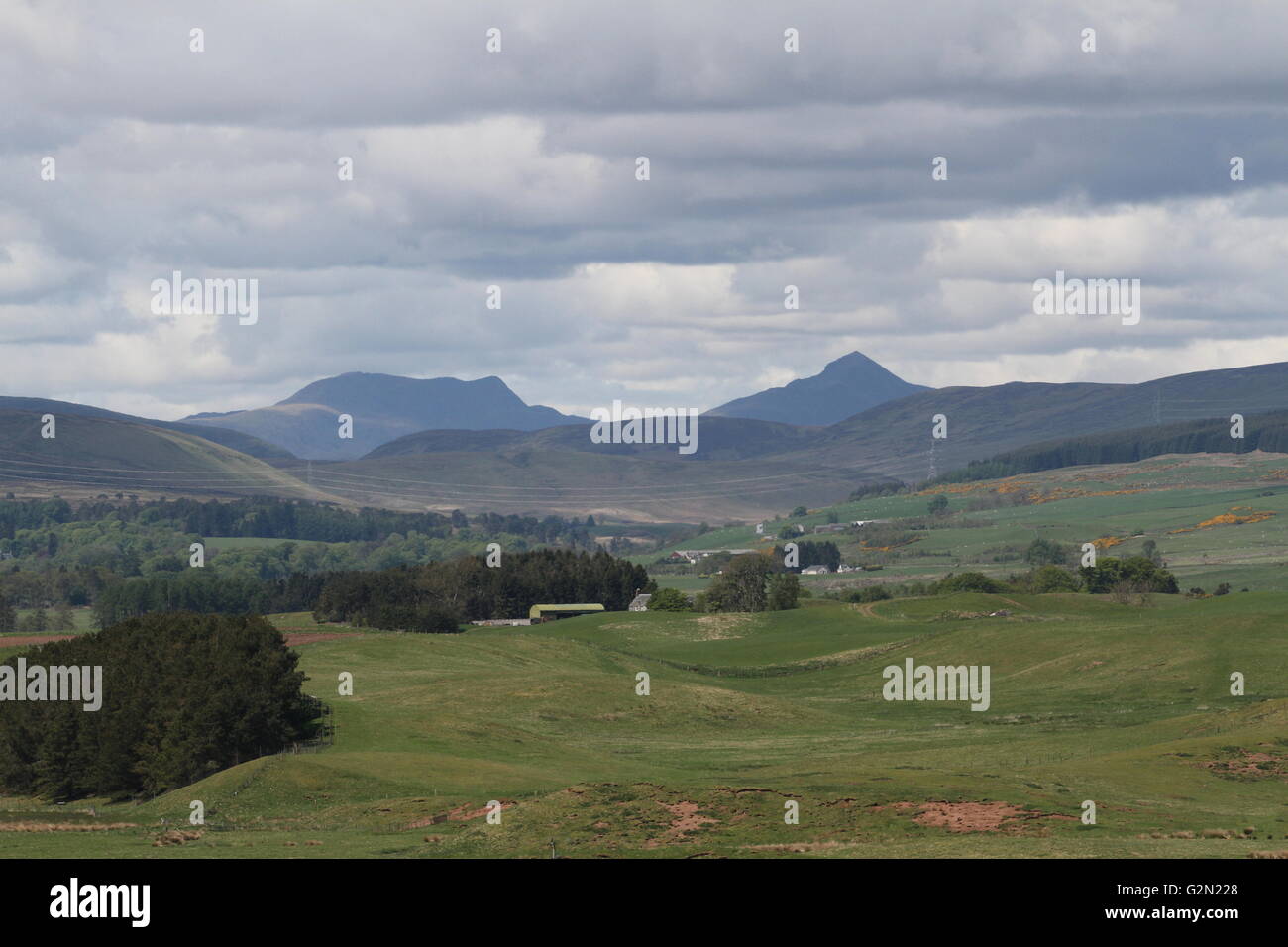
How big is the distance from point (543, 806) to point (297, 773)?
696 inches

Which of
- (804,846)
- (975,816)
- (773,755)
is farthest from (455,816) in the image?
(773,755)

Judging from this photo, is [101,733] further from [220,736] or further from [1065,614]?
[1065,614]

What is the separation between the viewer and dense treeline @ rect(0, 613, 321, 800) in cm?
8456

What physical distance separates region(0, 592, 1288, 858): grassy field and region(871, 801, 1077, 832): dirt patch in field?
160 millimetres

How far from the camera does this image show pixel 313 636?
545 ft

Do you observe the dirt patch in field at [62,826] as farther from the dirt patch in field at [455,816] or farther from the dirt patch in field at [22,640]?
the dirt patch in field at [22,640]

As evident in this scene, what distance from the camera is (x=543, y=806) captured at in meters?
55.6

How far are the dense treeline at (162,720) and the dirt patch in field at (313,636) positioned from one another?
59654mm

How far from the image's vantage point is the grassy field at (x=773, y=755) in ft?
173

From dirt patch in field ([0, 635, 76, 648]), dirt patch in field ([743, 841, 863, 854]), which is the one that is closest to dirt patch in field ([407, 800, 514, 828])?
dirt patch in field ([743, 841, 863, 854])

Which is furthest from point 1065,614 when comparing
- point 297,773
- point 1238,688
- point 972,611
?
point 297,773

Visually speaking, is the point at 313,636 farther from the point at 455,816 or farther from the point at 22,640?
the point at 455,816

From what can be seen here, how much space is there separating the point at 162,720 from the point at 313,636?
81.2 meters
